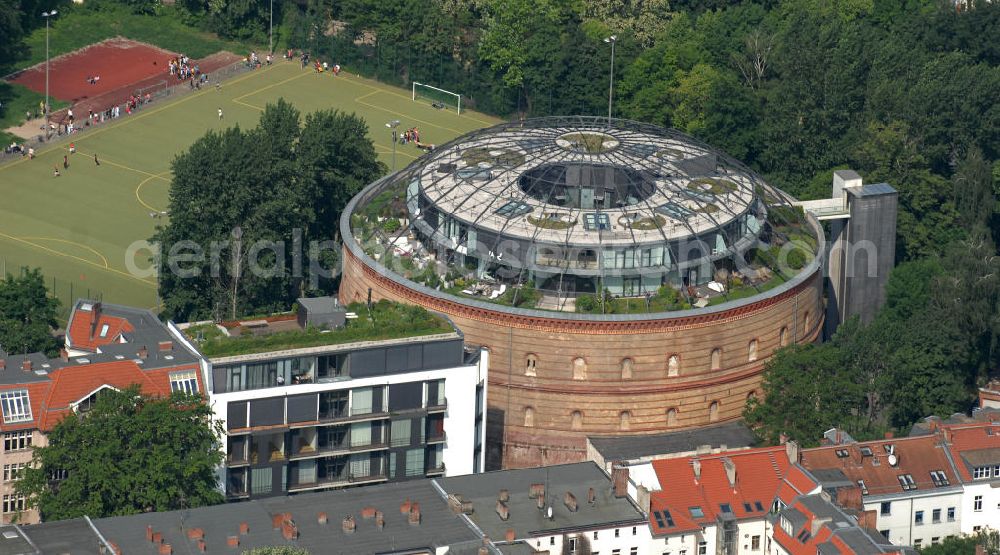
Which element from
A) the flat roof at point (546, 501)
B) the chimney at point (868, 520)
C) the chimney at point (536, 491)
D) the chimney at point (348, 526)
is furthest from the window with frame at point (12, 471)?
the chimney at point (868, 520)

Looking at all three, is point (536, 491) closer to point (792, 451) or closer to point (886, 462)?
point (792, 451)

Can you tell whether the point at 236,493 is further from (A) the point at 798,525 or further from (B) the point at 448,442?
(A) the point at 798,525

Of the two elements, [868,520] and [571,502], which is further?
[571,502]

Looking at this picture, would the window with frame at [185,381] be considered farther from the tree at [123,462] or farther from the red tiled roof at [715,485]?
the red tiled roof at [715,485]

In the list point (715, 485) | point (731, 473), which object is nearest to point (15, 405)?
point (715, 485)

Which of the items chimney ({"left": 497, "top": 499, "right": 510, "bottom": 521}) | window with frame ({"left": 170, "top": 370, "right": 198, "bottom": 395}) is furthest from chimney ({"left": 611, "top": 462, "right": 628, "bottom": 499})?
window with frame ({"left": 170, "top": 370, "right": 198, "bottom": 395})
